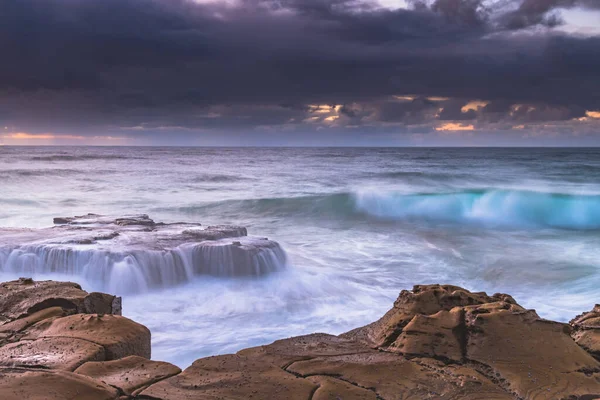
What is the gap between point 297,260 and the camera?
11758 millimetres

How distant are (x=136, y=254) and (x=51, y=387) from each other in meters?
6.02

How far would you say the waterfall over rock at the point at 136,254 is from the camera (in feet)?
27.9

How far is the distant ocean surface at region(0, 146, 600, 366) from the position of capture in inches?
313

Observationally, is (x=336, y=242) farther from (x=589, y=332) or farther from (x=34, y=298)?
(x=589, y=332)

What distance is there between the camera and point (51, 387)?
2869mm

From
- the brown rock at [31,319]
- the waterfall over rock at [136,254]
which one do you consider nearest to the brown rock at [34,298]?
the brown rock at [31,319]

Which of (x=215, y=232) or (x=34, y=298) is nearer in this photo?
(x=34, y=298)

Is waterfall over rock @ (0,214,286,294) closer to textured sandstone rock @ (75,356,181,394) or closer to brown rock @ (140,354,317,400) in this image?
textured sandstone rock @ (75,356,181,394)

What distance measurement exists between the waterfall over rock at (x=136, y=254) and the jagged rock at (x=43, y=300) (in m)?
3.19

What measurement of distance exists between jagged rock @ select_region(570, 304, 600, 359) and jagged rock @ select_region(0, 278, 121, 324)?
4253 mm

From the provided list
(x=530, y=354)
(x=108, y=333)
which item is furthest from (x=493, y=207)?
(x=108, y=333)

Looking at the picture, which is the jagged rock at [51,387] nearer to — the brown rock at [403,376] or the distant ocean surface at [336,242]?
the brown rock at [403,376]

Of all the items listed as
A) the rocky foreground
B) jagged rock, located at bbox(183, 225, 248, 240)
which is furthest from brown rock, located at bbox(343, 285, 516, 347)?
jagged rock, located at bbox(183, 225, 248, 240)

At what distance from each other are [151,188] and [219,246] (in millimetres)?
19852
